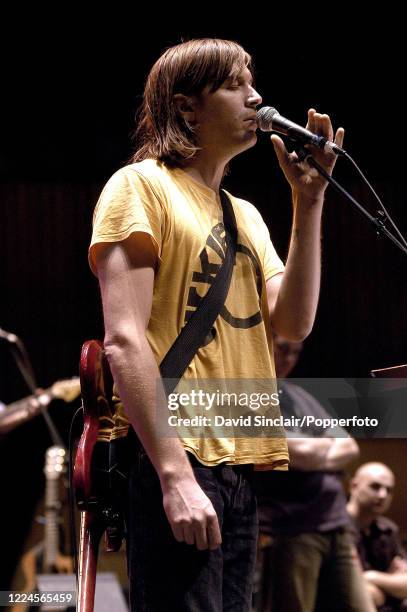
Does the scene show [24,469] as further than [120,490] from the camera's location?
Yes

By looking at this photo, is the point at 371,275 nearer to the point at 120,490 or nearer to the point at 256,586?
the point at 256,586

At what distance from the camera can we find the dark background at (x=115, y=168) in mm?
3076

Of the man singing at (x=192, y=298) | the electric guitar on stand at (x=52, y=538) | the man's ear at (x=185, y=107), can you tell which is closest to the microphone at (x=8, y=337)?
the electric guitar on stand at (x=52, y=538)

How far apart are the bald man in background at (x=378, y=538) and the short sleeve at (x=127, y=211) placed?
1.94 metres

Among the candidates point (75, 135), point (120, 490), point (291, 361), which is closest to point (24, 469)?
point (75, 135)

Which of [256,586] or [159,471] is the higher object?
[159,471]

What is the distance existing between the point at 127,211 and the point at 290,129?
37 centimetres

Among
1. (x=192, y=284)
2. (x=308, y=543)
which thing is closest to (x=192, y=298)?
(x=192, y=284)

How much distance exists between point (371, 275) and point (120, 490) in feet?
10.2

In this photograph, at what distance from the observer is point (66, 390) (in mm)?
5055

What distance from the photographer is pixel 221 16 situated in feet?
10.6

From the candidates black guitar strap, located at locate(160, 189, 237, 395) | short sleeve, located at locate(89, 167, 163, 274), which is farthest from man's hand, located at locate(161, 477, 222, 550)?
short sleeve, located at locate(89, 167, 163, 274)

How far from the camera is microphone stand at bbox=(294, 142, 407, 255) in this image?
67.0 inches

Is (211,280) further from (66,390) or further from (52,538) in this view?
(66,390)
